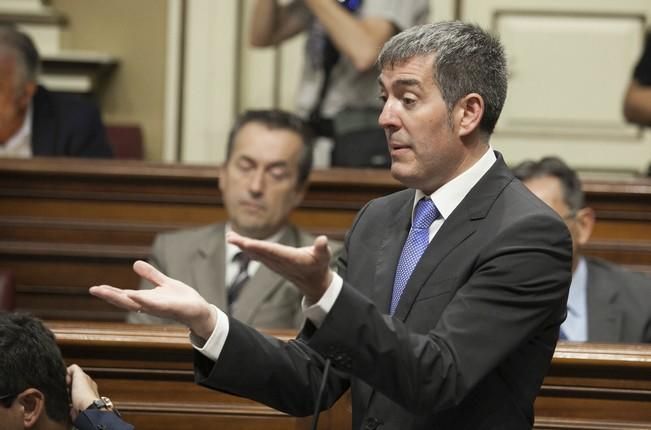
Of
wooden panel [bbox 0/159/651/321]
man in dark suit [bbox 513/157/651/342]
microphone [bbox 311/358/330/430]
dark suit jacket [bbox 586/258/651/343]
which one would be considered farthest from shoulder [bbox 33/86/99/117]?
microphone [bbox 311/358/330/430]

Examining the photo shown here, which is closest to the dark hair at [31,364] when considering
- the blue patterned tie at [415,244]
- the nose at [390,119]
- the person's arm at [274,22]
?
the blue patterned tie at [415,244]

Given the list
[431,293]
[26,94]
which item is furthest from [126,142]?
[431,293]

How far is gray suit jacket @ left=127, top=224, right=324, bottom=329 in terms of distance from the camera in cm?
376

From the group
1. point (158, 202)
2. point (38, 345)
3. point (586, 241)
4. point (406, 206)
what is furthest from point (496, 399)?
point (158, 202)

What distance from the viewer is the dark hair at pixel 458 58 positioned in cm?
212

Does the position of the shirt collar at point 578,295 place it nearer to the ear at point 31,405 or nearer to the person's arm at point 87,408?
the person's arm at point 87,408

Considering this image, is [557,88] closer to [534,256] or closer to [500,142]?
[500,142]

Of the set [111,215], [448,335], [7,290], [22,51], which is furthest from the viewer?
[22,51]

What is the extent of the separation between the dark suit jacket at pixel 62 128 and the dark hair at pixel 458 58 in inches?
108

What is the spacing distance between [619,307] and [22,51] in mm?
2364

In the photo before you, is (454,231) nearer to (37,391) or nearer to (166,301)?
(166,301)

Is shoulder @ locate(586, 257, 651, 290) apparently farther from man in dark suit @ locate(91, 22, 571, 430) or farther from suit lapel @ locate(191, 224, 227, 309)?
man in dark suit @ locate(91, 22, 571, 430)

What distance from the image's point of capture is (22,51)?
15.3 feet

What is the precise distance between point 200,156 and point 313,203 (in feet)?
5.45
